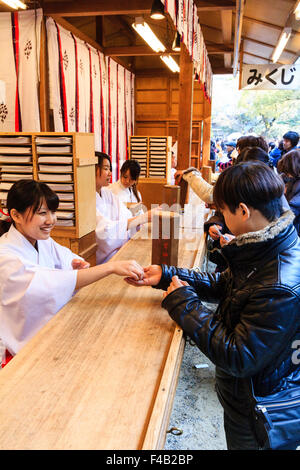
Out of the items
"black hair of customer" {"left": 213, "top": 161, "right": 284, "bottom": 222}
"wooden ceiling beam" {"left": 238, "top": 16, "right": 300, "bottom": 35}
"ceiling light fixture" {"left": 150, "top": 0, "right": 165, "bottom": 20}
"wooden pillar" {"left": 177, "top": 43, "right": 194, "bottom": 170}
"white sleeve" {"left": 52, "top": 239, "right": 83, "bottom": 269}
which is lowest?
"white sleeve" {"left": 52, "top": 239, "right": 83, "bottom": 269}

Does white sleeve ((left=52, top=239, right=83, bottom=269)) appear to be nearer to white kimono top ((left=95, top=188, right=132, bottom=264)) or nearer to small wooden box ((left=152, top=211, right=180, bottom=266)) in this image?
small wooden box ((left=152, top=211, right=180, bottom=266))

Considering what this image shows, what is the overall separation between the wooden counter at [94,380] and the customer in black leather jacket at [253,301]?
0.64 ft

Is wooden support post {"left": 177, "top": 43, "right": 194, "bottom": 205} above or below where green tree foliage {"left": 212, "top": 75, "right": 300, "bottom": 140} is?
below

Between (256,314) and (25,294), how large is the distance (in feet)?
→ 4.45

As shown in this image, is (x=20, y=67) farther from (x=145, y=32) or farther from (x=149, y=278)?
(x=149, y=278)

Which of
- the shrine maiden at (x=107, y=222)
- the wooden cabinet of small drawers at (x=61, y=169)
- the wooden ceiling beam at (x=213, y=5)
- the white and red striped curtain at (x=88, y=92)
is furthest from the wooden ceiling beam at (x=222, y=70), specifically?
the wooden cabinet of small drawers at (x=61, y=169)

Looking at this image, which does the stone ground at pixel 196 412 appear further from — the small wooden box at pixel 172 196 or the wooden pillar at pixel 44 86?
the wooden pillar at pixel 44 86

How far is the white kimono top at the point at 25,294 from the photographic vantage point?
6.81 feet

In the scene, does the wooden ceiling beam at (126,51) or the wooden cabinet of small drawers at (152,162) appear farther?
the wooden cabinet of small drawers at (152,162)

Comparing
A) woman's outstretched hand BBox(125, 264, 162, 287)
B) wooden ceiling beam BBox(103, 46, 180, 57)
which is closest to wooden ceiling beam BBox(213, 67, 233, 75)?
wooden ceiling beam BBox(103, 46, 180, 57)

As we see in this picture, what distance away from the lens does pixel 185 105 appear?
568 centimetres

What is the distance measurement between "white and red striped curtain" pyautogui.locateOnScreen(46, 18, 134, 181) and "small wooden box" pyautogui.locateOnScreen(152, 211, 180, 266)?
16.4ft

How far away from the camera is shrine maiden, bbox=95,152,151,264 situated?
4332 millimetres
